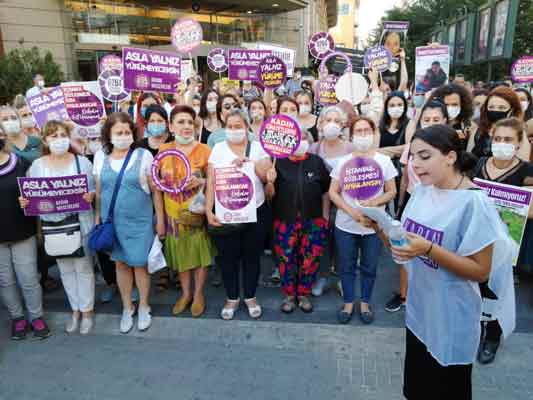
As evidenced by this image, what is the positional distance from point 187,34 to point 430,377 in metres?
6.68

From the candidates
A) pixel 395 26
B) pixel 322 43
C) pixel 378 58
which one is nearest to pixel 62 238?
pixel 378 58

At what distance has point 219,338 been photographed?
370cm

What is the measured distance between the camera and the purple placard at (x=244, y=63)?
6.79m

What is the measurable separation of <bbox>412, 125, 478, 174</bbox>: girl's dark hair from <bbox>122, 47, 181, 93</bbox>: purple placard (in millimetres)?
4206

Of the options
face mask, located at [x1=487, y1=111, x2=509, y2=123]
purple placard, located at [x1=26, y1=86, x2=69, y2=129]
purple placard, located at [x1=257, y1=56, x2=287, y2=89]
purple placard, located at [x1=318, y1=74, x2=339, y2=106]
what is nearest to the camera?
face mask, located at [x1=487, y1=111, x2=509, y2=123]

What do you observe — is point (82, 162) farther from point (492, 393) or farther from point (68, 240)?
point (492, 393)

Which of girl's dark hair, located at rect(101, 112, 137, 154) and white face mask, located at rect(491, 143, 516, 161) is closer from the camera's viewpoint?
white face mask, located at rect(491, 143, 516, 161)

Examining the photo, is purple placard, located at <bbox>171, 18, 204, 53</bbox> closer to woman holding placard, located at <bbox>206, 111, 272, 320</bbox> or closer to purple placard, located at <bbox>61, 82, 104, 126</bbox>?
purple placard, located at <bbox>61, 82, 104, 126</bbox>

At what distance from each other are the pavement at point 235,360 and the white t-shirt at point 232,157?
1278mm

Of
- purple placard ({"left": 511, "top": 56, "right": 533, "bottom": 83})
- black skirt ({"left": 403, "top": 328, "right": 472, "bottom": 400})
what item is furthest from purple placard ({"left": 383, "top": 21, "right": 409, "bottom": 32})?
black skirt ({"left": 403, "top": 328, "right": 472, "bottom": 400})

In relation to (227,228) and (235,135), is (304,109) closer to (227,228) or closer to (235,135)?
(235,135)

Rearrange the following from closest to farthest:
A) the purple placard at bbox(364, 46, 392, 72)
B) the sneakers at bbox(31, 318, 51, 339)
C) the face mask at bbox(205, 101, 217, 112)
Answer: the sneakers at bbox(31, 318, 51, 339), the face mask at bbox(205, 101, 217, 112), the purple placard at bbox(364, 46, 392, 72)

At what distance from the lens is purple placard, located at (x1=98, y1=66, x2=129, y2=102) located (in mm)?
6156

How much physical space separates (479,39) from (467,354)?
20.8 metres
